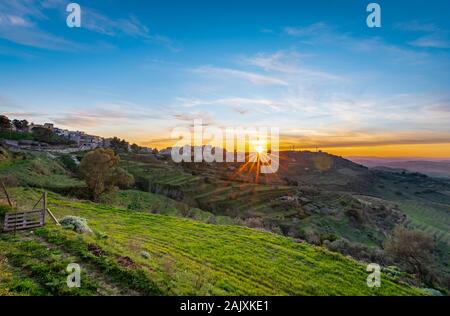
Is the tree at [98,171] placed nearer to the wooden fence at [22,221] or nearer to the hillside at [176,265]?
the hillside at [176,265]

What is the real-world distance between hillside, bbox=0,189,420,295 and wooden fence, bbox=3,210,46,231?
758mm

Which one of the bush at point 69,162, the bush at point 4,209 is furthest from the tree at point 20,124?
the bush at point 4,209

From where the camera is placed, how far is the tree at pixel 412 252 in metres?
29.6

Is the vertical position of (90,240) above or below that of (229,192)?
above

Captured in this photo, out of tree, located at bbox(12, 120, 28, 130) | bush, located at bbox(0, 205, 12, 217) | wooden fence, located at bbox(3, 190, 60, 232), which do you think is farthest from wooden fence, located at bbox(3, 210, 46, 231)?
tree, located at bbox(12, 120, 28, 130)

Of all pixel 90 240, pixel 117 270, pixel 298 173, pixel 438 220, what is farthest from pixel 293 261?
pixel 298 173

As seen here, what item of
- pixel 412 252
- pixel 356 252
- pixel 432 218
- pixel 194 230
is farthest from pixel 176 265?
pixel 432 218

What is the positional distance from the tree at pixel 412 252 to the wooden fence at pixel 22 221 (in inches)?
1273

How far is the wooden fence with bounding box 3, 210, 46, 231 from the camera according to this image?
16.0 m

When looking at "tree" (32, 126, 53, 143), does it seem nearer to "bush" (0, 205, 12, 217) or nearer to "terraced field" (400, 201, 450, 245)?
"bush" (0, 205, 12, 217)

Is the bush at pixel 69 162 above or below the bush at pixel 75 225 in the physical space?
above

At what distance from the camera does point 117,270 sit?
11.2 meters
